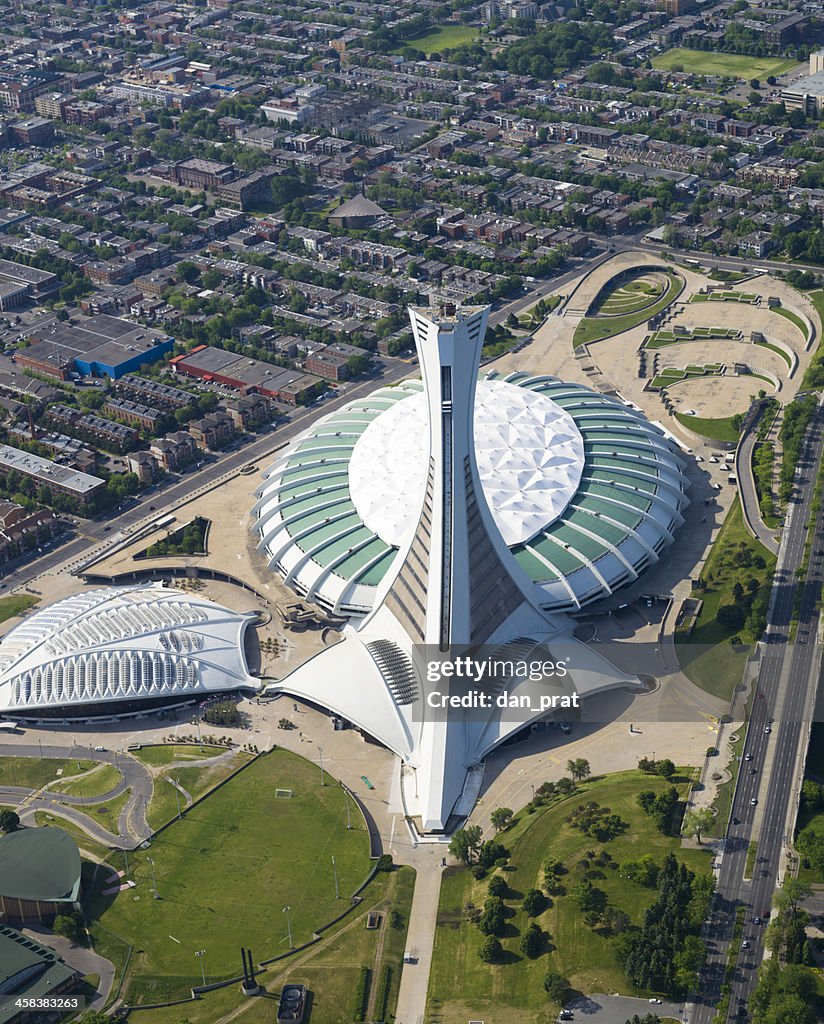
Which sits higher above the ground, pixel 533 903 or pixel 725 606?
pixel 725 606

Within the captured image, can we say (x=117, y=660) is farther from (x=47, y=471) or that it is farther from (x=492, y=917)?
(x=47, y=471)

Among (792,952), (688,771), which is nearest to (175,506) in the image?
(688,771)

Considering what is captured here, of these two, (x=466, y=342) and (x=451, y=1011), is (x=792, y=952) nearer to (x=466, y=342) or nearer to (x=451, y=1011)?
(x=451, y=1011)

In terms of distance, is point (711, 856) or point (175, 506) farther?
point (175, 506)

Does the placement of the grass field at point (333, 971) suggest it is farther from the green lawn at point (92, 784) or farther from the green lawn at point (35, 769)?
the green lawn at point (35, 769)

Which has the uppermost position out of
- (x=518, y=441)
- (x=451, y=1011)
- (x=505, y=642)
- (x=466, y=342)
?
(x=466, y=342)
